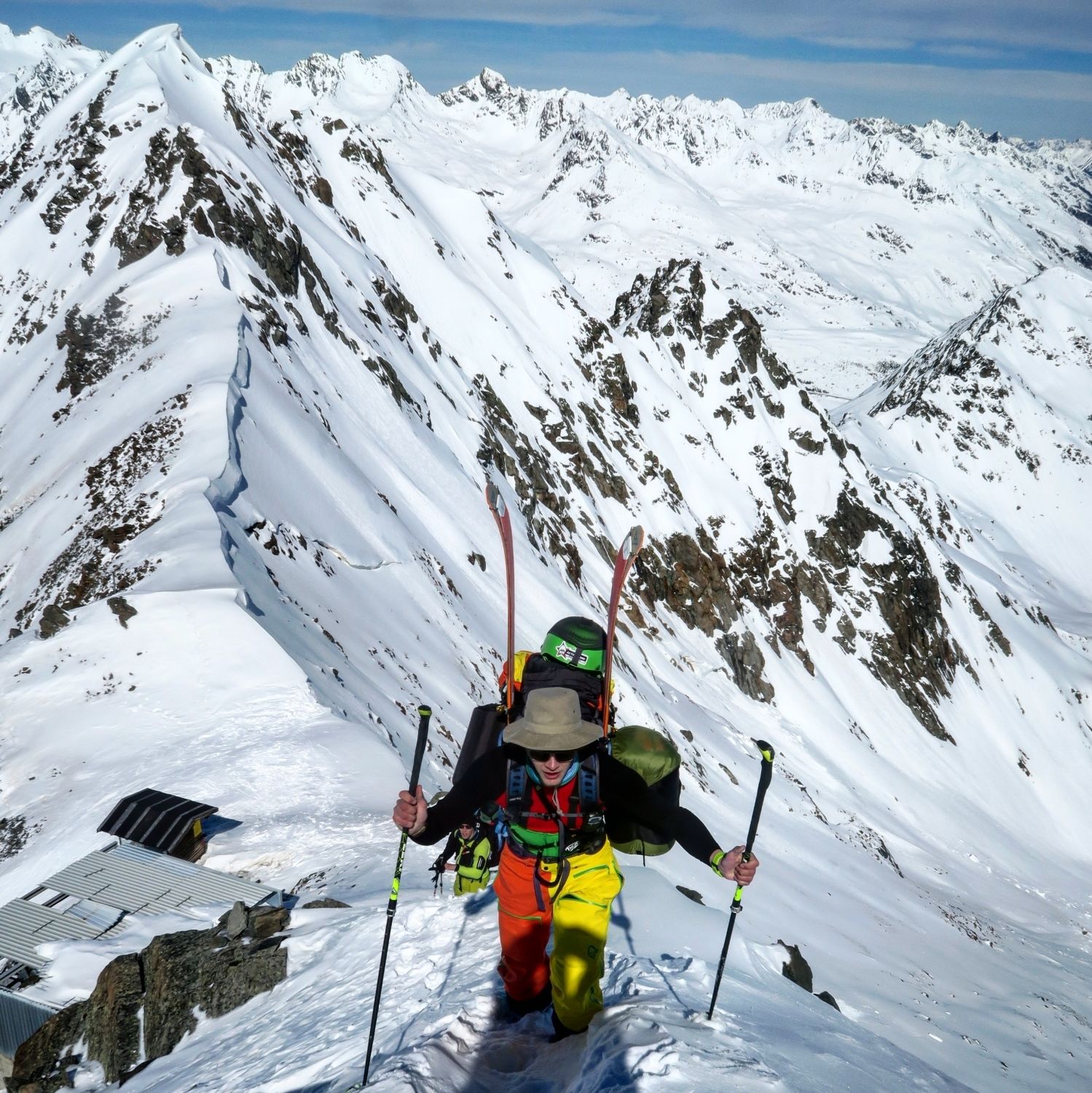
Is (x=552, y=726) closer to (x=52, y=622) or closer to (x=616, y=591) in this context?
(x=616, y=591)

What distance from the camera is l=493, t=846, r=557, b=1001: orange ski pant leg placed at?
638cm

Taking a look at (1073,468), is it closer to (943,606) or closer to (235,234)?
(943,606)

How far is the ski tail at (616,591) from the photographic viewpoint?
6.48m

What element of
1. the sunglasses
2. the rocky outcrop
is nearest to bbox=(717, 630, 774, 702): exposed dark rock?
the rocky outcrop

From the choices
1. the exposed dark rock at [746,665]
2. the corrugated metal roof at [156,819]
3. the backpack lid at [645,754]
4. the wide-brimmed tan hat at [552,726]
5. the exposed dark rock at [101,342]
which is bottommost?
the exposed dark rock at [746,665]

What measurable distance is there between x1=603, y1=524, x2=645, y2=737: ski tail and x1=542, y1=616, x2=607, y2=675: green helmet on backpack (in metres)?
0.06

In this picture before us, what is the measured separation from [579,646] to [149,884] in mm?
7576

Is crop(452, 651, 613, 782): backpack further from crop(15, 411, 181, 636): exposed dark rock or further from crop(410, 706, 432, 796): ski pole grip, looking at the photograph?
crop(15, 411, 181, 636): exposed dark rock

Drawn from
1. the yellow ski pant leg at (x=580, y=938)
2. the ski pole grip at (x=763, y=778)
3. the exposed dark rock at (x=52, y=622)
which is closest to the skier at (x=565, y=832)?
the yellow ski pant leg at (x=580, y=938)

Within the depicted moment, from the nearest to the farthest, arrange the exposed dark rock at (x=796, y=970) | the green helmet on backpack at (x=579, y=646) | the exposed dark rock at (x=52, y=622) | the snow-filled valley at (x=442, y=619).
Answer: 1. the green helmet on backpack at (x=579, y=646)
2. the snow-filled valley at (x=442, y=619)
3. the exposed dark rock at (x=796, y=970)
4. the exposed dark rock at (x=52, y=622)

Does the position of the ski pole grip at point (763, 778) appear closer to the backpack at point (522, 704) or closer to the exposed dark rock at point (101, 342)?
the backpack at point (522, 704)

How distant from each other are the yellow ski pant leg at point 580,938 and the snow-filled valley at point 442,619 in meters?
0.27

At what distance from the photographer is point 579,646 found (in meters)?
6.58

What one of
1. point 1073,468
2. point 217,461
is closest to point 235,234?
point 217,461
